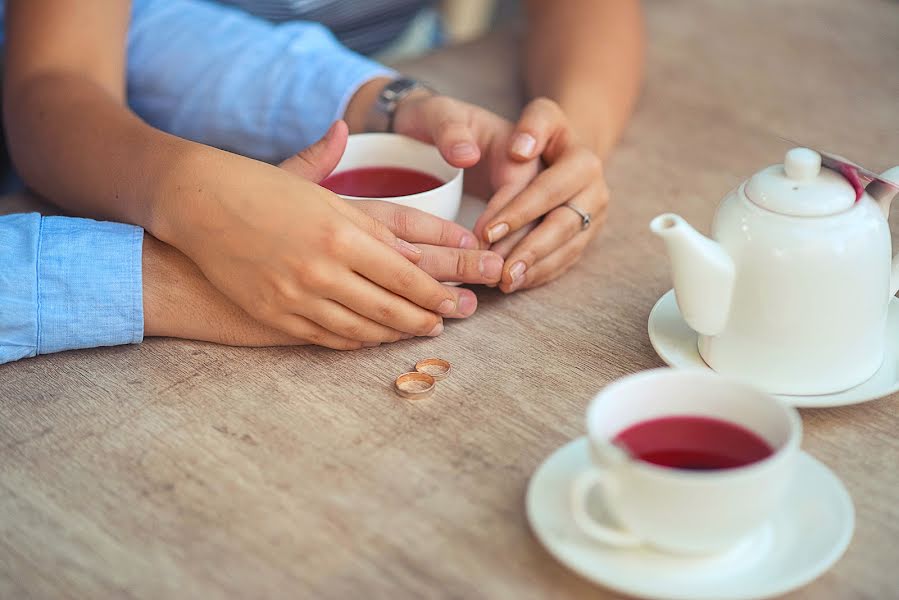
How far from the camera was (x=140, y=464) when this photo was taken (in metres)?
0.73

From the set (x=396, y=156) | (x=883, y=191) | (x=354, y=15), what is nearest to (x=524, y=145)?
(x=396, y=156)

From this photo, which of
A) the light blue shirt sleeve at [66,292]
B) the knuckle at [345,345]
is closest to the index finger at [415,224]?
the knuckle at [345,345]

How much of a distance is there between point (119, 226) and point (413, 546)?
45 cm

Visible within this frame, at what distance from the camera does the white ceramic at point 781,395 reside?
0.73 metres

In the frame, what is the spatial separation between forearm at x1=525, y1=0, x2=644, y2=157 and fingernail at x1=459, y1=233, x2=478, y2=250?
0.27 m

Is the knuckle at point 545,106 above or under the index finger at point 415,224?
above

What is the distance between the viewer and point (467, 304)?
884mm

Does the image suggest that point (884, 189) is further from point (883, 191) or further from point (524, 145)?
point (524, 145)

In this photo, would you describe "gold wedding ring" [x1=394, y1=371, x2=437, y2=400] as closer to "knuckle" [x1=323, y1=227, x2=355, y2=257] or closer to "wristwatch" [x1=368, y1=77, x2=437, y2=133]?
"knuckle" [x1=323, y1=227, x2=355, y2=257]

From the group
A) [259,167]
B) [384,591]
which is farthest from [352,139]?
[384,591]

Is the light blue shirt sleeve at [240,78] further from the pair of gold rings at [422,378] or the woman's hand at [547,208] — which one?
the pair of gold rings at [422,378]

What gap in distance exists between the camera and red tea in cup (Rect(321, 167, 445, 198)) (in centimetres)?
95

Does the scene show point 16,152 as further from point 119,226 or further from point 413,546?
point 413,546

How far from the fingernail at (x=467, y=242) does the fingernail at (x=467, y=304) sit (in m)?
0.05
